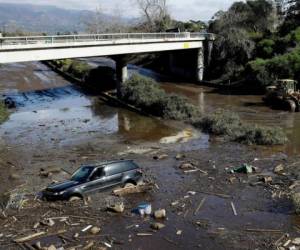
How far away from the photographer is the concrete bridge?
38.5 metres

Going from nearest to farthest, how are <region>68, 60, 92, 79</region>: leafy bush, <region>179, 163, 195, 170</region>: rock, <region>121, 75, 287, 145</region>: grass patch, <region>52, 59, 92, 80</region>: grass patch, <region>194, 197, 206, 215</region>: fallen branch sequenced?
<region>194, 197, 206, 215</region>: fallen branch
<region>179, 163, 195, 170</region>: rock
<region>121, 75, 287, 145</region>: grass patch
<region>68, 60, 92, 79</region>: leafy bush
<region>52, 59, 92, 80</region>: grass patch

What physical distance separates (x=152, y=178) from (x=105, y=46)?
27571 millimetres

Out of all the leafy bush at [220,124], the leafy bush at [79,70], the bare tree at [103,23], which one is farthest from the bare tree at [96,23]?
the leafy bush at [220,124]

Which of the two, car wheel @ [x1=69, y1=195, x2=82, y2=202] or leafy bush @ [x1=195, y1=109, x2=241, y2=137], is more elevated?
leafy bush @ [x1=195, y1=109, x2=241, y2=137]

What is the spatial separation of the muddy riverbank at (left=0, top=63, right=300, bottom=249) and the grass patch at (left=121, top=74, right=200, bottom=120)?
4.66 ft

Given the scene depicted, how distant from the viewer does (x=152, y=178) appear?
23.1 m

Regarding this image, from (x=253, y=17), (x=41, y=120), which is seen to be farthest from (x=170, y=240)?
(x=253, y=17)

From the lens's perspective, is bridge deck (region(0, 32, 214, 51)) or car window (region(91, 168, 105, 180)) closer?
car window (region(91, 168, 105, 180))

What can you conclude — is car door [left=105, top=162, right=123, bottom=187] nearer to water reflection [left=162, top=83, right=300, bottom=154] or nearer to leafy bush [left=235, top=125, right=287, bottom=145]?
leafy bush [left=235, top=125, right=287, bottom=145]

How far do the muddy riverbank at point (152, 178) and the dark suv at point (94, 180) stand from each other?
1.48 feet

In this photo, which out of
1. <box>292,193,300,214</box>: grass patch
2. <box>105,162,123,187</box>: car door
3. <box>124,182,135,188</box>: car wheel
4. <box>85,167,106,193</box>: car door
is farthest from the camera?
<box>124,182,135,188</box>: car wheel

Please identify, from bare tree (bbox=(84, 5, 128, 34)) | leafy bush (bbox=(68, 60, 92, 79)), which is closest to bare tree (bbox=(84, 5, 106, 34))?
bare tree (bbox=(84, 5, 128, 34))

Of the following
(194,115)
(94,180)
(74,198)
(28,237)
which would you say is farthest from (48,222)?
(194,115)

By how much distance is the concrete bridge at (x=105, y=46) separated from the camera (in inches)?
1516
